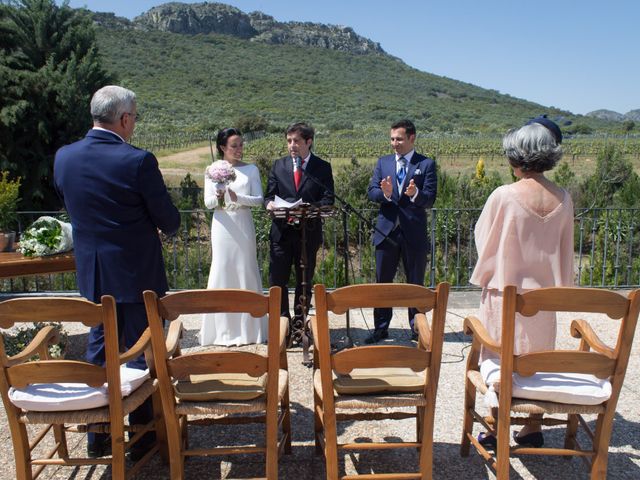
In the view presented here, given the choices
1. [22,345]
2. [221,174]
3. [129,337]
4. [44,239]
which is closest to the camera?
[129,337]

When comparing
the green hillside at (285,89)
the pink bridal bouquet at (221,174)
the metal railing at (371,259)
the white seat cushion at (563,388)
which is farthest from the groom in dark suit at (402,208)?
the green hillside at (285,89)

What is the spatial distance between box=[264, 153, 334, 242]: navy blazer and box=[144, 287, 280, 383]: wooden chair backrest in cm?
257

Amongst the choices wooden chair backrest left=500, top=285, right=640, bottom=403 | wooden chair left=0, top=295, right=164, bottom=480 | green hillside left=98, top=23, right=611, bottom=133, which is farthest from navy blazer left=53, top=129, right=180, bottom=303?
green hillside left=98, top=23, right=611, bottom=133

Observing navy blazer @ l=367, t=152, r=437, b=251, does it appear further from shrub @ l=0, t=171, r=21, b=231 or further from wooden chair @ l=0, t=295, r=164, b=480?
shrub @ l=0, t=171, r=21, b=231

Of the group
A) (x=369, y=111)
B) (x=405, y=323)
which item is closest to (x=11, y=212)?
(x=405, y=323)

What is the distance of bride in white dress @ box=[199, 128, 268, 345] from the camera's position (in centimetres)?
516

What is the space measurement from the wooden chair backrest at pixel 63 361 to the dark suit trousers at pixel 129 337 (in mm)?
537

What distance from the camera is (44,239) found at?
449cm

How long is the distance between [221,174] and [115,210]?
1.81 meters

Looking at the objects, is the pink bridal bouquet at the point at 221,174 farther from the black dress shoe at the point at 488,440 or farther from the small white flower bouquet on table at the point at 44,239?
the black dress shoe at the point at 488,440

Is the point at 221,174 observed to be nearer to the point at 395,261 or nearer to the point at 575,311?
the point at 395,261

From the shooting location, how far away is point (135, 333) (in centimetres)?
321

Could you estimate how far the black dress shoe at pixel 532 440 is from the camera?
3305 millimetres

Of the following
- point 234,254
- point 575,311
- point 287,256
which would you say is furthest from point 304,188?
point 575,311
